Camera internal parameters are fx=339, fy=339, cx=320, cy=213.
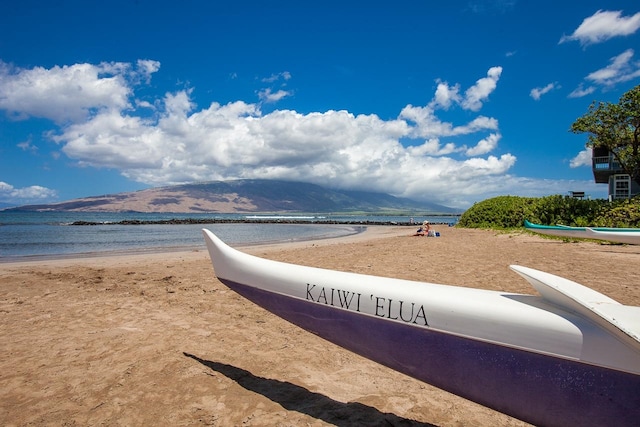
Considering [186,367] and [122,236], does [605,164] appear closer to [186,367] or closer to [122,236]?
[186,367]

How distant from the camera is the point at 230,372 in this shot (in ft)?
12.3

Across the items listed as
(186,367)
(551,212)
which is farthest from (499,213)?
(186,367)

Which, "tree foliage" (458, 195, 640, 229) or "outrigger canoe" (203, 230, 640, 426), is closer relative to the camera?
"outrigger canoe" (203, 230, 640, 426)

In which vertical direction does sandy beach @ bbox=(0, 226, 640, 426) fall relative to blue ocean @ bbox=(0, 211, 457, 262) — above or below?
below

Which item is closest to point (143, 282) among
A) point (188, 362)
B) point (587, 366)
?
point (188, 362)

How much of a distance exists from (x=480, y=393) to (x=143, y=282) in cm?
797

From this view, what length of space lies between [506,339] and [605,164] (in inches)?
1396

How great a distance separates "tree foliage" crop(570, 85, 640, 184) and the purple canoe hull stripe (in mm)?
23182

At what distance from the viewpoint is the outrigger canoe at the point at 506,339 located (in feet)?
5.69

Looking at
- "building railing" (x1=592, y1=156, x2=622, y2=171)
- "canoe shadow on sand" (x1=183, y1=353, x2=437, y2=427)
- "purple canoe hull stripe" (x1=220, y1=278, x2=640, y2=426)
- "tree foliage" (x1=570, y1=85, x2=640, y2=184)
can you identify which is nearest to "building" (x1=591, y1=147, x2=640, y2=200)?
"building railing" (x1=592, y1=156, x2=622, y2=171)

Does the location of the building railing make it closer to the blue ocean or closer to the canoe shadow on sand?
the blue ocean

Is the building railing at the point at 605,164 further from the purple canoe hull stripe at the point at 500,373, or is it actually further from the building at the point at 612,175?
the purple canoe hull stripe at the point at 500,373

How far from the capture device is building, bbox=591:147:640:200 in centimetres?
2692

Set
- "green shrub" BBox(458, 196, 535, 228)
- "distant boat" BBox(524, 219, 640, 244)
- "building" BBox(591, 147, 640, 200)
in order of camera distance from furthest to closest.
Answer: "building" BBox(591, 147, 640, 200) → "green shrub" BBox(458, 196, 535, 228) → "distant boat" BBox(524, 219, 640, 244)
